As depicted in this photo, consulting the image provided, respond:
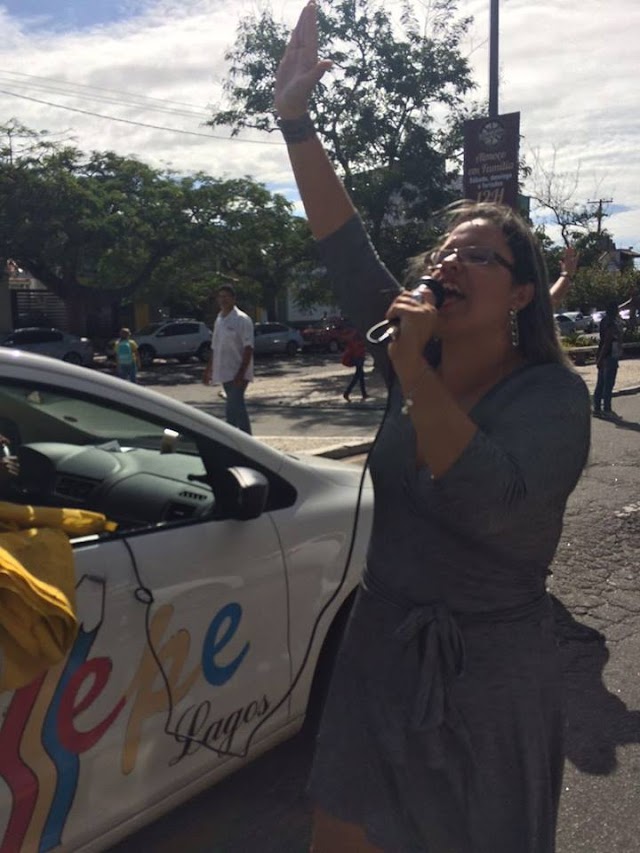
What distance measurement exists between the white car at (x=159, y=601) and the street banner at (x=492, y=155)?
32.2ft

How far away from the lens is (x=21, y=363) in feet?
7.89

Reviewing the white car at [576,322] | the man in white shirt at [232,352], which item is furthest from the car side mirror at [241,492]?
the white car at [576,322]

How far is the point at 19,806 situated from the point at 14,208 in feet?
95.9

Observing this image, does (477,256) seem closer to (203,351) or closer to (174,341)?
(174,341)

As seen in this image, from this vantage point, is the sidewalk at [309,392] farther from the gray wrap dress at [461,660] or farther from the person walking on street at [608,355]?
the gray wrap dress at [461,660]

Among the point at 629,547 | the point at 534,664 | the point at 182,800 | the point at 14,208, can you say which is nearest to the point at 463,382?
the point at 534,664

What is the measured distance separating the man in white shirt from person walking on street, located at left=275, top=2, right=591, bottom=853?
7.58m

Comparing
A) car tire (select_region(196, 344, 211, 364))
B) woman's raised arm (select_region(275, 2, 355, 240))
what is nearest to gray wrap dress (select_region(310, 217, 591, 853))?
woman's raised arm (select_region(275, 2, 355, 240))

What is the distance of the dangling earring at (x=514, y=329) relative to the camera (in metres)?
1.72

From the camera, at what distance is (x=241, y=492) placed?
2537mm

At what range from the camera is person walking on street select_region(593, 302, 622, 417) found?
13266 mm

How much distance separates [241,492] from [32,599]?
72cm

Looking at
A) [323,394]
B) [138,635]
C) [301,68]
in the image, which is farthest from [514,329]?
[323,394]

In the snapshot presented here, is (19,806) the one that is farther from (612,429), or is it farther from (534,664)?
(612,429)
